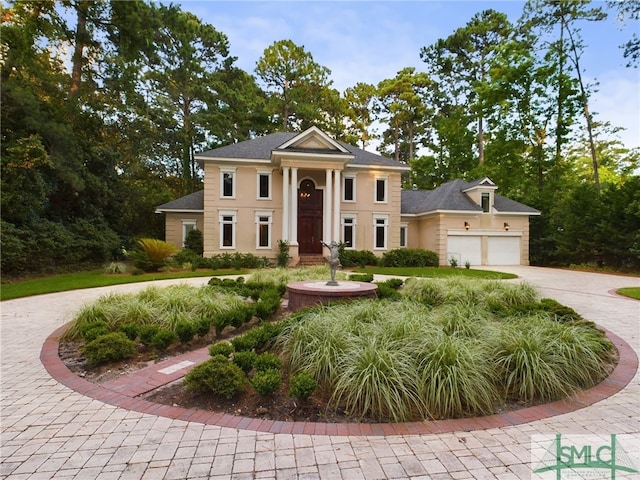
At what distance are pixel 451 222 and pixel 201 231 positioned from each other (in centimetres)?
1420

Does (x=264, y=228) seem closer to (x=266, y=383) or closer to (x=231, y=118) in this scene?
(x=231, y=118)

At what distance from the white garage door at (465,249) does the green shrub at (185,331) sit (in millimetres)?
16779

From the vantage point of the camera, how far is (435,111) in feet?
94.9

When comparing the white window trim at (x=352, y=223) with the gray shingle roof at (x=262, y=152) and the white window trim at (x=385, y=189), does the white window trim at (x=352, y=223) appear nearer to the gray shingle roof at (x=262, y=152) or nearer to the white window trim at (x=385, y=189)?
the white window trim at (x=385, y=189)

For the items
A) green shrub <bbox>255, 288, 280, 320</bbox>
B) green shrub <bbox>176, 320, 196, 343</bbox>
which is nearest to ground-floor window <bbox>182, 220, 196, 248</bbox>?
green shrub <bbox>255, 288, 280, 320</bbox>

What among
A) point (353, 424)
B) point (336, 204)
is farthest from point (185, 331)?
point (336, 204)

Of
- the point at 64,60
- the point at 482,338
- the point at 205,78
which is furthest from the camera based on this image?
the point at 205,78

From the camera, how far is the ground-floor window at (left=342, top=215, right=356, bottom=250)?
18.4 metres

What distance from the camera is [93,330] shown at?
4293 millimetres

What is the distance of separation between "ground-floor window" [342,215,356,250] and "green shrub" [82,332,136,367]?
14.9 m

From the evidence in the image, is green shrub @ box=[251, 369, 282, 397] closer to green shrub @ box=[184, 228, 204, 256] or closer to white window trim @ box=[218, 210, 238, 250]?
white window trim @ box=[218, 210, 238, 250]

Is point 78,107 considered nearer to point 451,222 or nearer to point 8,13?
point 8,13

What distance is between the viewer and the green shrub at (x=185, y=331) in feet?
14.1

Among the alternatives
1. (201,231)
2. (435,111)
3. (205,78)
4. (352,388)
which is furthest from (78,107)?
(435,111)
